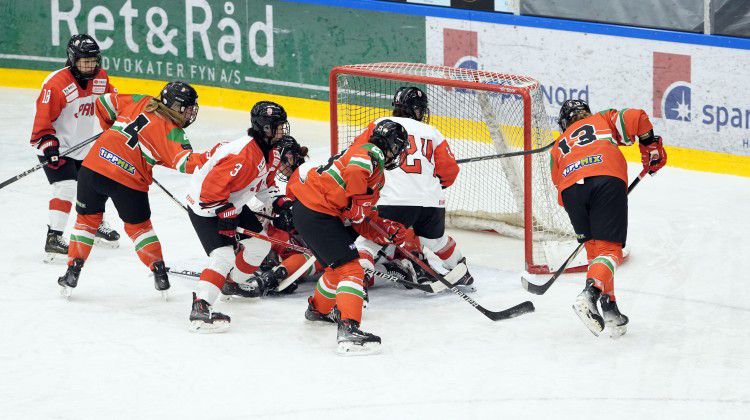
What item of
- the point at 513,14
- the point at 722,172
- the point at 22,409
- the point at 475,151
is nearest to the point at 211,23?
the point at 513,14

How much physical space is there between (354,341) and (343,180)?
64cm

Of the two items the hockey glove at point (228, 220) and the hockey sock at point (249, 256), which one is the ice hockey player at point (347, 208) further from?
the hockey sock at point (249, 256)

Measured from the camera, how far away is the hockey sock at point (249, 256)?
5.79m

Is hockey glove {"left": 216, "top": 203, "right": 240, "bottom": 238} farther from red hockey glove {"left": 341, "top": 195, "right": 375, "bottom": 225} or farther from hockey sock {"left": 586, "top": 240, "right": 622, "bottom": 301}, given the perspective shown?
hockey sock {"left": 586, "top": 240, "right": 622, "bottom": 301}

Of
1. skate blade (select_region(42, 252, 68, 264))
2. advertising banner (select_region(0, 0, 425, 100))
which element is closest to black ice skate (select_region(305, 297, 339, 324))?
skate blade (select_region(42, 252, 68, 264))

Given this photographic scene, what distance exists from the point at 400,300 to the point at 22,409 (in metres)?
1.90

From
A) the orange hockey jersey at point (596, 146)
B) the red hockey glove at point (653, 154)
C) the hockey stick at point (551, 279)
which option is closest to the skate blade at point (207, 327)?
the hockey stick at point (551, 279)

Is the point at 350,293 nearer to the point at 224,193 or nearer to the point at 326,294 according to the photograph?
the point at 326,294

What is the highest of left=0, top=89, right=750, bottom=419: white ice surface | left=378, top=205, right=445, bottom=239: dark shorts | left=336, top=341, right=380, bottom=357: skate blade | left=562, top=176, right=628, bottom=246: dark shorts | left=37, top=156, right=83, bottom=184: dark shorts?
left=562, top=176, right=628, bottom=246: dark shorts

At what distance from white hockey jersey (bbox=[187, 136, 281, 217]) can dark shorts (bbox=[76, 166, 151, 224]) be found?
382 mm

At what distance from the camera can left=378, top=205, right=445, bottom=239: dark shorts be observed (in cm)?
591

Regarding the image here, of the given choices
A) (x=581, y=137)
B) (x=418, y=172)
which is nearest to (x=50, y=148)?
(x=418, y=172)

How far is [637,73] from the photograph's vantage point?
8.02 m

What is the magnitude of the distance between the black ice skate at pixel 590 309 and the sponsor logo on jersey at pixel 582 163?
507mm
